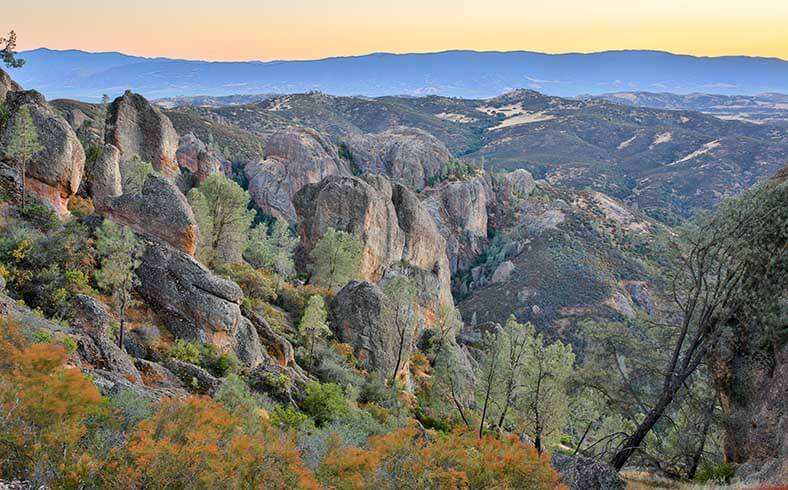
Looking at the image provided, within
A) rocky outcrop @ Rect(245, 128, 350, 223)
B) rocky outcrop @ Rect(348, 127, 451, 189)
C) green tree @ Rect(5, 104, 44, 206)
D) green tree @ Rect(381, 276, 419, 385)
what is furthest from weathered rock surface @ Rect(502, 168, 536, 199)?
green tree @ Rect(5, 104, 44, 206)

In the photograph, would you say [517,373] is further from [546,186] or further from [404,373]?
[546,186]

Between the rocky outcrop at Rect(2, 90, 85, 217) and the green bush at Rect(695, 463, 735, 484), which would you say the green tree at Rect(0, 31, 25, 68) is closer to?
the rocky outcrop at Rect(2, 90, 85, 217)

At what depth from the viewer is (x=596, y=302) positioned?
8181 centimetres

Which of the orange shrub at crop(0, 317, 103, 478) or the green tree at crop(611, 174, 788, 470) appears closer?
the orange shrub at crop(0, 317, 103, 478)

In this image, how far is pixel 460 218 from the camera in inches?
4119

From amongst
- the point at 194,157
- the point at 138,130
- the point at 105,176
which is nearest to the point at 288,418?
the point at 105,176

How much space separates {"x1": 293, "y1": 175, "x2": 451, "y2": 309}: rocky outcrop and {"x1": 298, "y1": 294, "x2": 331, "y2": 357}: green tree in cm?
2001

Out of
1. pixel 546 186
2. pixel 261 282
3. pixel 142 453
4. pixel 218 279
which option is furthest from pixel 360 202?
pixel 546 186

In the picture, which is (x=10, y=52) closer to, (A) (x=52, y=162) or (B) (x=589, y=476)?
(A) (x=52, y=162)

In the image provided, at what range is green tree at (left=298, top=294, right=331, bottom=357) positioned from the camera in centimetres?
3334

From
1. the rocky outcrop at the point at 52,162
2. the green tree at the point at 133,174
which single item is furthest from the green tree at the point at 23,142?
the green tree at the point at 133,174

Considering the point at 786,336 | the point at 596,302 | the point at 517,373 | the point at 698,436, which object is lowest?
the point at 596,302

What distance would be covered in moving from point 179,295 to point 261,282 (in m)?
11.5

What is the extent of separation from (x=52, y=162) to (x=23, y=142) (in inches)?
76.7
